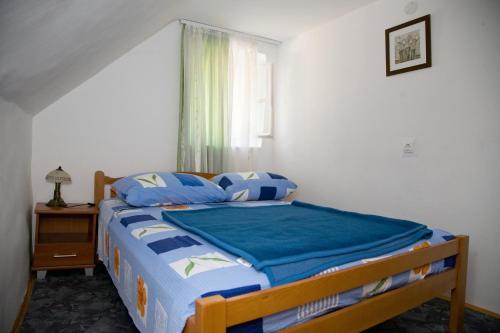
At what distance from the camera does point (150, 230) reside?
169 cm

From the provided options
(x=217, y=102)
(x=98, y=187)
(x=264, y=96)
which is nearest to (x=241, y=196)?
(x=217, y=102)

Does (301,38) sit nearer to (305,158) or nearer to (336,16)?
(336,16)

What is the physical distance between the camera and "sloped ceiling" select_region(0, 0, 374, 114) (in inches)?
36.1

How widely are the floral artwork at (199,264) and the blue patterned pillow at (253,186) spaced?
1463 millimetres

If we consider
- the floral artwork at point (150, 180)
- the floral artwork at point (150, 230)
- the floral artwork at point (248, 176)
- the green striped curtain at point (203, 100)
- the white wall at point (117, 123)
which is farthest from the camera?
the green striped curtain at point (203, 100)

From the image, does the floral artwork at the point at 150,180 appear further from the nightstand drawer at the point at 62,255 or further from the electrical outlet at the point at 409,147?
the electrical outlet at the point at 409,147

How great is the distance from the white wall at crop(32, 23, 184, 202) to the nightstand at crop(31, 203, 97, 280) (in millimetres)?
206

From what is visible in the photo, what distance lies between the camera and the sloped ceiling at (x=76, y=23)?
3.01 feet

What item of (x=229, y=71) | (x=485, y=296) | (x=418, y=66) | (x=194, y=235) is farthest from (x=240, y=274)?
(x=229, y=71)

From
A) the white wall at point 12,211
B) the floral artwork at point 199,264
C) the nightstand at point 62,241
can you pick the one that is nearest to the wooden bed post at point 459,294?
the floral artwork at point 199,264

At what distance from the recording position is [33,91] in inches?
71.5

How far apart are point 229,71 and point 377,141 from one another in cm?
164

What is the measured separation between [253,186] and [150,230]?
4.14 feet

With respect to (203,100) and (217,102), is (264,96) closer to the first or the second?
(217,102)
